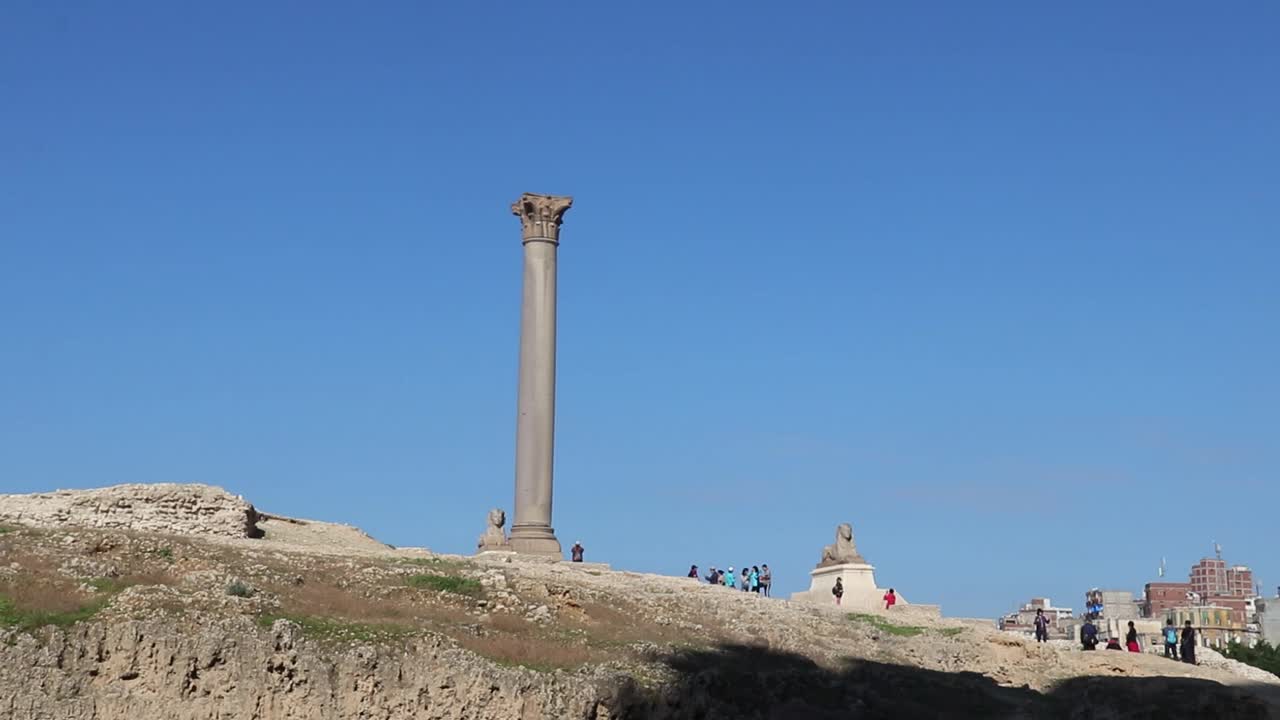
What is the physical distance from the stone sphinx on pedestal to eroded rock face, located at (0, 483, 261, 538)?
489 inches

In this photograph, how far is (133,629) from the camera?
21078 mm

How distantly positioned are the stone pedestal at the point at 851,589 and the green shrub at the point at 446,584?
11725mm

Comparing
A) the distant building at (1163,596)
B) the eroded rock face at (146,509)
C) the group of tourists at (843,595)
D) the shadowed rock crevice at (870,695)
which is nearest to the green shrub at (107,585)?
the shadowed rock crevice at (870,695)

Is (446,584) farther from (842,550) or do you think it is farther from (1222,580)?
(1222,580)

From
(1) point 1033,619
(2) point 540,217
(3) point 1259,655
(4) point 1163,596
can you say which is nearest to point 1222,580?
(4) point 1163,596

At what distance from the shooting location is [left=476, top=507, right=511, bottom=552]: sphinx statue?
38656 millimetres

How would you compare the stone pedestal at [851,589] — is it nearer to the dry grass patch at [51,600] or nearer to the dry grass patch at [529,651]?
the dry grass patch at [529,651]

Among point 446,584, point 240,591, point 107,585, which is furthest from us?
point 446,584

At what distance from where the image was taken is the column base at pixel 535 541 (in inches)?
1487

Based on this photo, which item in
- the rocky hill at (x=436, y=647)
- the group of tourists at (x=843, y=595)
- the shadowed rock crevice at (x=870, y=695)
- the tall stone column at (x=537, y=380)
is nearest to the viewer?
the rocky hill at (x=436, y=647)

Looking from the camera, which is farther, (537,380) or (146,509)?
(537,380)

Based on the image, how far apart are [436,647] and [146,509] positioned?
1365 centimetres

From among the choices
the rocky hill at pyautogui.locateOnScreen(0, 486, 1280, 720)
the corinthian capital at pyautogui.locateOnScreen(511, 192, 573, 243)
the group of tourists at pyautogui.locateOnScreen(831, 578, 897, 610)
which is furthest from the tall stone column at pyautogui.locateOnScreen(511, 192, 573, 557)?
the group of tourists at pyautogui.locateOnScreen(831, 578, 897, 610)

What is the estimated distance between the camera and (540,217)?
40094mm
